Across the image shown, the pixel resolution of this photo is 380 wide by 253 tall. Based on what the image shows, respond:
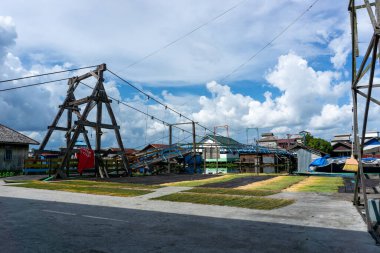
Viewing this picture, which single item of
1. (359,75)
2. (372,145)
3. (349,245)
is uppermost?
(359,75)

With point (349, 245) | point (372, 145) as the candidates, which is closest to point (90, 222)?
point (349, 245)

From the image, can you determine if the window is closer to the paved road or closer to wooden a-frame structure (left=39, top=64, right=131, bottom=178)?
wooden a-frame structure (left=39, top=64, right=131, bottom=178)

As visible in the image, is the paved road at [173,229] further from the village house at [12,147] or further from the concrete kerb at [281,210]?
the village house at [12,147]

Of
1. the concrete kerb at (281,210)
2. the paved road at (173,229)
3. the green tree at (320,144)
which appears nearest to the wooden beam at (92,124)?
the concrete kerb at (281,210)

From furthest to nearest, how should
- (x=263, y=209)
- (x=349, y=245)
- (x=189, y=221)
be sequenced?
(x=263, y=209)
(x=189, y=221)
(x=349, y=245)

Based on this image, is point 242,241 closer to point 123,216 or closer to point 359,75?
point 123,216

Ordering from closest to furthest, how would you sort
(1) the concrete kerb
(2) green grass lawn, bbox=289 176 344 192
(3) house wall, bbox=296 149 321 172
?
1. (1) the concrete kerb
2. (2) green grass lawn, bbox=289 176 344 192
3. (3) house wall, bbox=296 149 321 172

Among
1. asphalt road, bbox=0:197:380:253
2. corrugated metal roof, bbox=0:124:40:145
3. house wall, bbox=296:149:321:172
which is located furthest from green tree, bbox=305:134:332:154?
asphalt road, bbox=0:197:380:253

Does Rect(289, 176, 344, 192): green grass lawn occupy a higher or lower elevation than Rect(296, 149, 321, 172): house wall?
lower

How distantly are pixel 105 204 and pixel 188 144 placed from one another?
81.6ft

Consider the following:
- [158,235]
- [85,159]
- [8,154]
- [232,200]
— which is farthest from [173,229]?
[8,154]

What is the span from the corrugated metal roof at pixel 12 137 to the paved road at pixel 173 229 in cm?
2208

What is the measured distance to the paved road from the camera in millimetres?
5680

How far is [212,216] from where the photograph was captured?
860 centimetres
